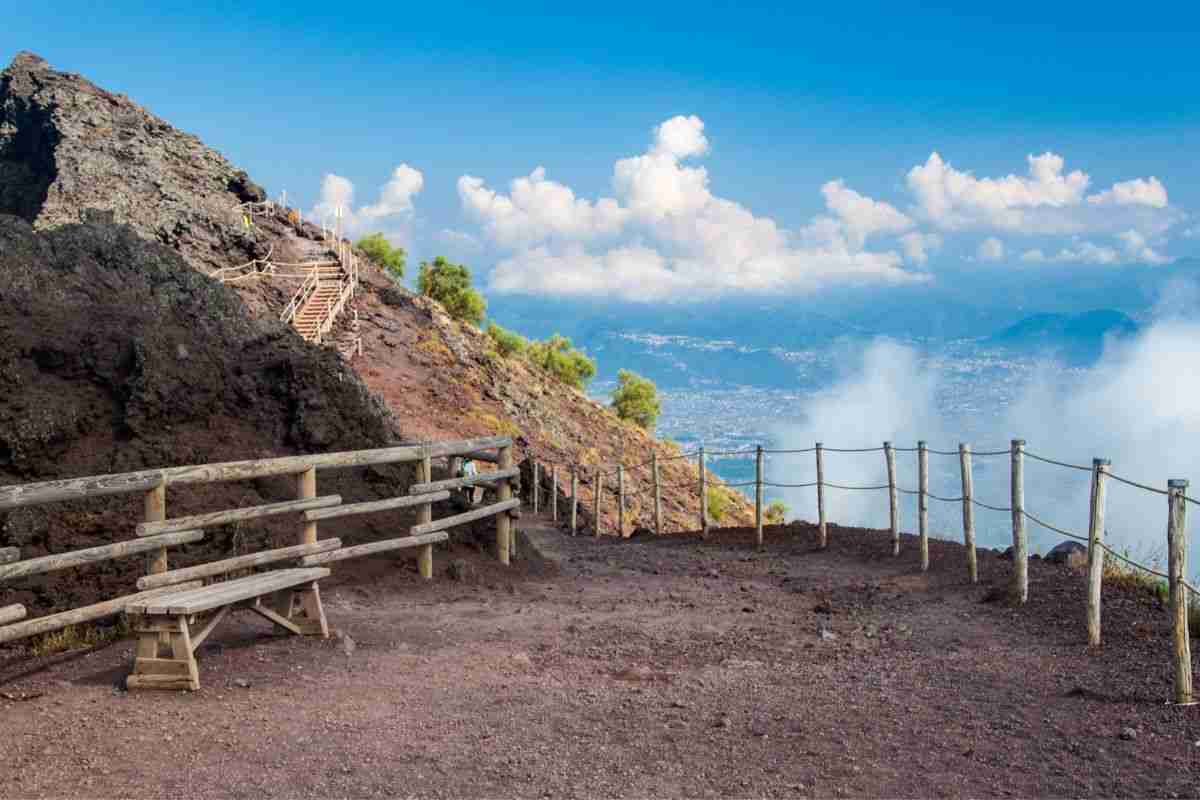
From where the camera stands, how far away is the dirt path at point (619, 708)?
6.21 m

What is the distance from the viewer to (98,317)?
1188 centimetres

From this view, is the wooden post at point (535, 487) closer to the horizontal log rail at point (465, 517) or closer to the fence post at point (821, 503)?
the fence post at point (821, 503)

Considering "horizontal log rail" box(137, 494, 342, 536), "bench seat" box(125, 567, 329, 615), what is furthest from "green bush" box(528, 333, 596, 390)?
"bench seat" box(125, 567, 329, 615)

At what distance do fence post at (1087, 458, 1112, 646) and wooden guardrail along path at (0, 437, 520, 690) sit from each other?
22.6 ft

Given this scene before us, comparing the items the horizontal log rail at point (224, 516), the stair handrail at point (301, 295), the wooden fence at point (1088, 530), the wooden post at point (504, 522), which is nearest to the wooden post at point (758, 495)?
the wooden fence at point (1088, 530)

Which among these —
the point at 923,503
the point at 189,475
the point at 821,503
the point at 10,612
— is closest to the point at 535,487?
the point at 821,503

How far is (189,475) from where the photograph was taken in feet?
29.6

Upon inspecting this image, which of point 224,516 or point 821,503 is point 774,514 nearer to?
point 821,503

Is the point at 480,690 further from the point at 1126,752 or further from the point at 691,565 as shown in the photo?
the point at 691,565

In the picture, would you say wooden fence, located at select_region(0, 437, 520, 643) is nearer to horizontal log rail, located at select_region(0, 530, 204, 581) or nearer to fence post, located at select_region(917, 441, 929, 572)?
horizontal log rail, located at select_region(0, 530, 204, 581)

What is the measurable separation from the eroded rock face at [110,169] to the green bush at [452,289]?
17.8 m

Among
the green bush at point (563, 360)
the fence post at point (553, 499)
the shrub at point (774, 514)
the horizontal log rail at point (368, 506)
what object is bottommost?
the shrub at point (774, 514)

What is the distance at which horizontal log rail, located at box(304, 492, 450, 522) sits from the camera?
414 inches

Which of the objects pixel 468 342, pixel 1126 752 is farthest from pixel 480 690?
pixel 468 342
